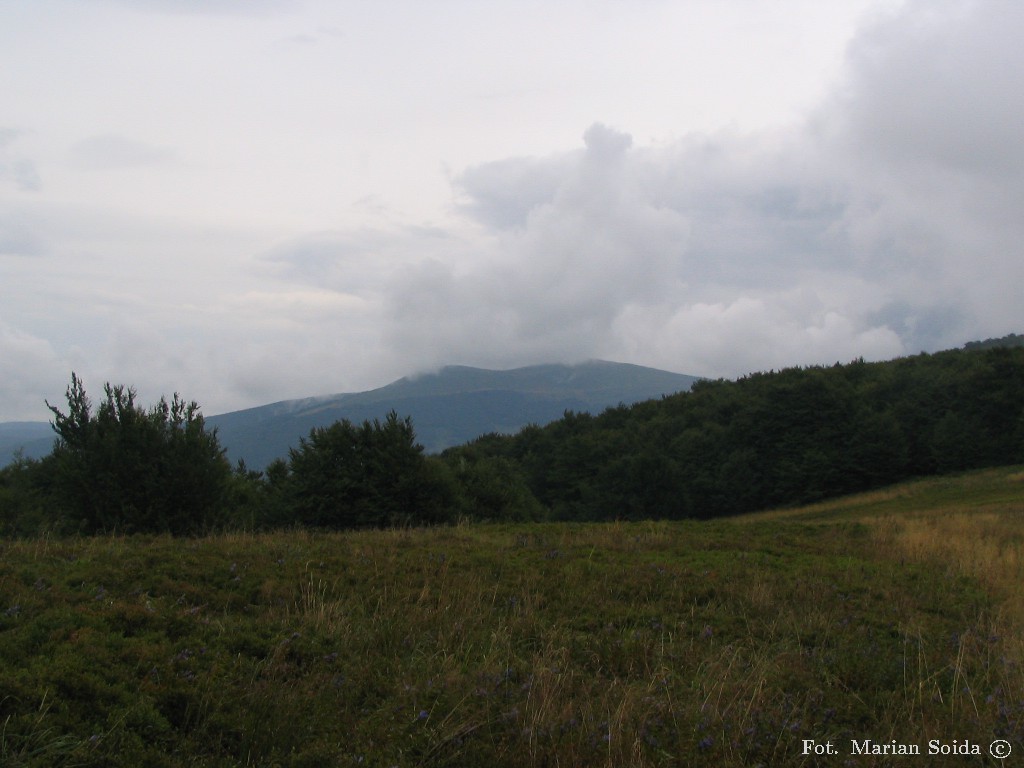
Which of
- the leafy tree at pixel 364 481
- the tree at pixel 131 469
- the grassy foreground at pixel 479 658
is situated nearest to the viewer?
the grassy foreground at pixel 479 658

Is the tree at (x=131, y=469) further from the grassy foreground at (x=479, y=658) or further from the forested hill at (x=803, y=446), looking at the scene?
the forested hill at (x=803, y=446)

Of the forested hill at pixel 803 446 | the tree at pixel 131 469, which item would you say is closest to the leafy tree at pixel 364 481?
the tree at pixel 131 469

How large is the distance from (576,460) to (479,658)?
73.4m

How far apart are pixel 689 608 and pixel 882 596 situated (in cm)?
297

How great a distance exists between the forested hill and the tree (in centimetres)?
3516

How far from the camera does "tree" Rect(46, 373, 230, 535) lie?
71.4ft

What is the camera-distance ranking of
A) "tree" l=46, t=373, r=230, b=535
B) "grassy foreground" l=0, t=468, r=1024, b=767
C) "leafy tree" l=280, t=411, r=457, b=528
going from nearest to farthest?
"grassy foreground" l=0, t=468, r=1024, b=767 → "tree" l=46, t=373, r=230, b=535 → "leafy tree" l=280, t=411, r=457, b=528

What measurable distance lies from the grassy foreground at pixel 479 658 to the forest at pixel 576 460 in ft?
22.2

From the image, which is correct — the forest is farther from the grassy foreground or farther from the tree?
the grassy foreground

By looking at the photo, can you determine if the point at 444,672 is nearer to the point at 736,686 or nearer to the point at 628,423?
the point at 736,686

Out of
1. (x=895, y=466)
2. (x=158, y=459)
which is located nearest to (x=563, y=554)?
(x=158, y=459)

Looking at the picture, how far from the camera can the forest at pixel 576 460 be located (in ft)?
73.3

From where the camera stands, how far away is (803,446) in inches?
2662

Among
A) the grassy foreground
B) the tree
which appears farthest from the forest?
the grassy foreground
